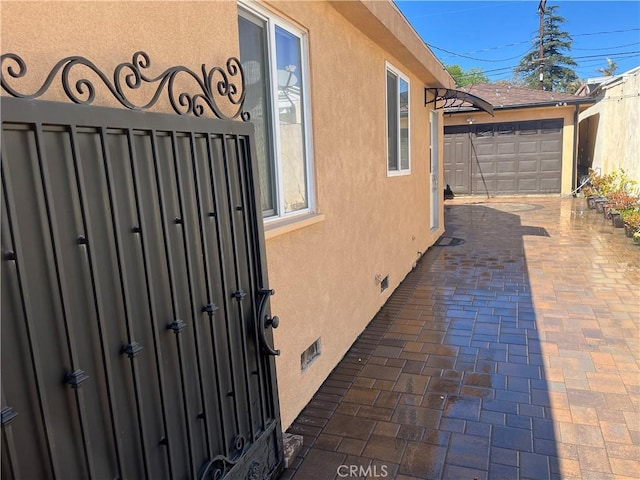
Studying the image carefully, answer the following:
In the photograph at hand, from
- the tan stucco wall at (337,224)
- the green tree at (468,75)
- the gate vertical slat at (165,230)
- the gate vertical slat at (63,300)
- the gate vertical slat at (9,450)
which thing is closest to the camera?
the gate vertical slat at (9,450)

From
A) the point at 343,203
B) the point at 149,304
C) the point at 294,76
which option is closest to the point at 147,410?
the point at 149,304

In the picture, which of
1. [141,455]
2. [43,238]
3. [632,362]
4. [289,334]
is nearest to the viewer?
[43,238]

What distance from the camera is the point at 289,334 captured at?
2975 millimetres

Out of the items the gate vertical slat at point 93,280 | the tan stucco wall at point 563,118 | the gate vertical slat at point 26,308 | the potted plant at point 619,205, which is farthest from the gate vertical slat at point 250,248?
the tan stucco wall at point 563,118

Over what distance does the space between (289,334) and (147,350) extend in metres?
1.44

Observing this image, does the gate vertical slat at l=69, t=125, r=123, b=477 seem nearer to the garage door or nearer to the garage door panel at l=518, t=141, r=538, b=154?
the garage door

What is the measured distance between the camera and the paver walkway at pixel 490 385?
8.43ft

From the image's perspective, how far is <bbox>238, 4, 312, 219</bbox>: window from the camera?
2.78m

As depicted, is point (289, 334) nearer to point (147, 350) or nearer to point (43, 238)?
point (147, 350)

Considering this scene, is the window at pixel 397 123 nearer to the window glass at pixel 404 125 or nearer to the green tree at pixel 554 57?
the window glass at pixel 404 125

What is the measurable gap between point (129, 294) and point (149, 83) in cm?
82

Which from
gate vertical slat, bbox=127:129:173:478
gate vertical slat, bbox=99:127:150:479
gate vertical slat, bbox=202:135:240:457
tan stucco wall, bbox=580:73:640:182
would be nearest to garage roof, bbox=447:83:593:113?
tan stucco wall, bbox=580:73:640:182

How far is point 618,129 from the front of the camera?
12758 millimetres

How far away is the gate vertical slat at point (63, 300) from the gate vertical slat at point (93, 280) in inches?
3.4
